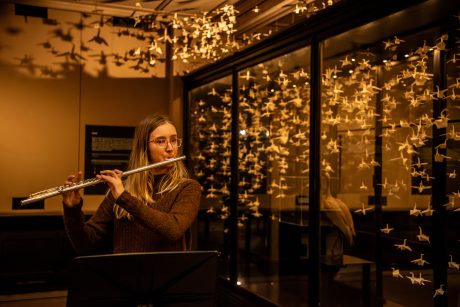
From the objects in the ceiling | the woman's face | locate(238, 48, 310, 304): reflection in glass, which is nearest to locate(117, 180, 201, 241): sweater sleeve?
the woman's face

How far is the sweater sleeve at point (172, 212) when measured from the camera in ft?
5.50

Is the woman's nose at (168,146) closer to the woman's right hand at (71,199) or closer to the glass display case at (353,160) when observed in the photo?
the woman's right hand at (71,199)

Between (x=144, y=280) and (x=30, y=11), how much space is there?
170 inches

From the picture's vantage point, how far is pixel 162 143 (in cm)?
192

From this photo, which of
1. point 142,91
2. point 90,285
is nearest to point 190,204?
point 90,285

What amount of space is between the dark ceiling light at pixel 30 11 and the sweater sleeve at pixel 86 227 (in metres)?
3.74

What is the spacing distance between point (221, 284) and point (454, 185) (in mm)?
2518

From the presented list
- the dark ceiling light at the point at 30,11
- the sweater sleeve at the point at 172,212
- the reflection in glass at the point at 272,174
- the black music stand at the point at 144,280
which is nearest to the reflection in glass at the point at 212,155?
the reflection in glass at the point at 272,174

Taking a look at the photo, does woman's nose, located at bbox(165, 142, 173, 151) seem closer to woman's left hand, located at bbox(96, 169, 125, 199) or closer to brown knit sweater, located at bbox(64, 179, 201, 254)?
brown knit sweater, located at bbox(64, 179, 201, 254)

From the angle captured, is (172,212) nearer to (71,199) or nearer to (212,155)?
(71,199)

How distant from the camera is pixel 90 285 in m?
1.45

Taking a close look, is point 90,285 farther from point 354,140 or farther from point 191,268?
point 354,140

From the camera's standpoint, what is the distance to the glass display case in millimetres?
2885

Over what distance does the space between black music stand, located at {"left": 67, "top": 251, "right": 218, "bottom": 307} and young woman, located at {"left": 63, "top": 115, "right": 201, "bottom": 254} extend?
0.21 metres
